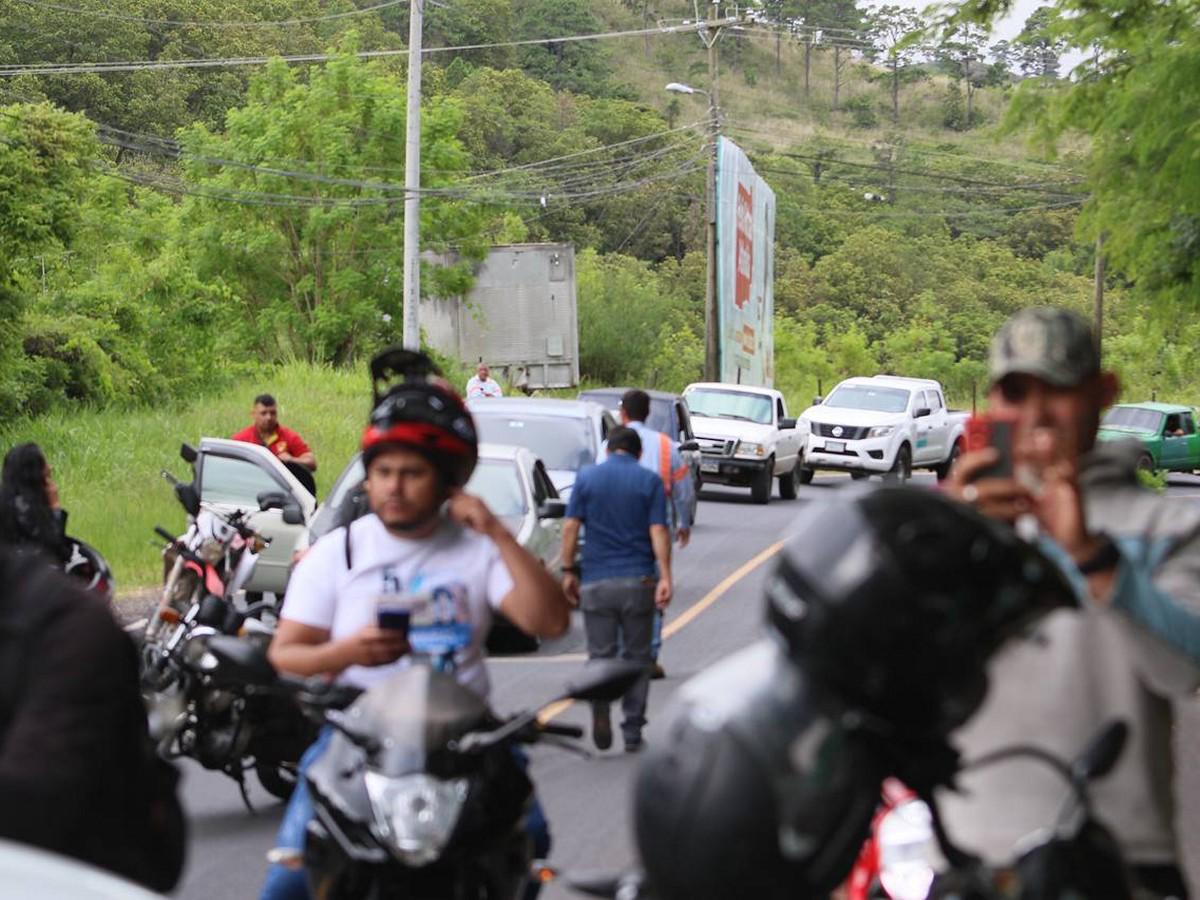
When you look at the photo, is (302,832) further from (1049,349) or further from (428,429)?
(1049,349)

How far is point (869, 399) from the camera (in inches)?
1491

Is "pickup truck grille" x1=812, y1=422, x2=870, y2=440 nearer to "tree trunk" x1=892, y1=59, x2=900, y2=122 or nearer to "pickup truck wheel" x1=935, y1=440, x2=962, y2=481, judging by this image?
"pickup truck wheel" x1=935, y1=440, x2=962, y2=481

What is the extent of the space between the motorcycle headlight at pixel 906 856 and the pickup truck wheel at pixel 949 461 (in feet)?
114

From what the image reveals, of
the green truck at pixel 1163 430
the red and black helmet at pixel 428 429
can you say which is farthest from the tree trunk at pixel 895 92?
the red and black helmet at pixel 428 429

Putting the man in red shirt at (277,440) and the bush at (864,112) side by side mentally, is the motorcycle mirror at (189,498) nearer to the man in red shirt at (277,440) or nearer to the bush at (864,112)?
the man in red shirt at (277,440)

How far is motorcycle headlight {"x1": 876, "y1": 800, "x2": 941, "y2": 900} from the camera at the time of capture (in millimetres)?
4406

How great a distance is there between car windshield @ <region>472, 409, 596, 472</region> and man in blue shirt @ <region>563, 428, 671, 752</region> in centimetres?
768

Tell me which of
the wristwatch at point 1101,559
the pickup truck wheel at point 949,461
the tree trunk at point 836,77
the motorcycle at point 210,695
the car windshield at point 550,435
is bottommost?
the pickup truck wheel at point 949,461

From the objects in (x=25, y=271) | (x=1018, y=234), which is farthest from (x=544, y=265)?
(x=1018, y=234)

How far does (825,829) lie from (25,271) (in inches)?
1264

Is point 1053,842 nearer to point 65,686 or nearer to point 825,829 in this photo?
point 825,829

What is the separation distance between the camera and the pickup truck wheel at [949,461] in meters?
39.2

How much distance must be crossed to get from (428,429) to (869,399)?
33.4 m

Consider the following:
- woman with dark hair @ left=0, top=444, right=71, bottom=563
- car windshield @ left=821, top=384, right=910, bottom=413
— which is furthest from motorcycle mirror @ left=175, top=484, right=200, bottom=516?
car windshield @ left=821, top=384, right=910, bottom=413
